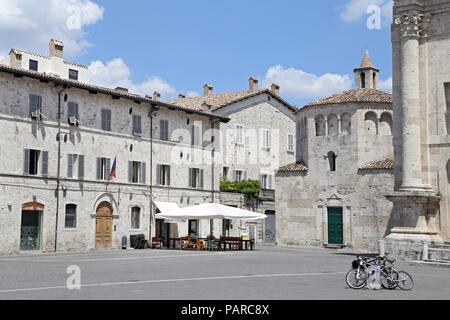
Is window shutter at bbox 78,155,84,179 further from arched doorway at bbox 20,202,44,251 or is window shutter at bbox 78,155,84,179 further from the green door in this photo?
the green door

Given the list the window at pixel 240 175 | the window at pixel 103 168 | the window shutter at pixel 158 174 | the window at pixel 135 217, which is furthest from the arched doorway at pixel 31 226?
the window at pixel 240 175

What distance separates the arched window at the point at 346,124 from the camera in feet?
135

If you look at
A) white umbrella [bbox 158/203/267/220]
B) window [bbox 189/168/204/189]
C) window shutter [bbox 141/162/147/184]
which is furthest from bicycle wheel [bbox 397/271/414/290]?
window [bbox 189/168/204/189]

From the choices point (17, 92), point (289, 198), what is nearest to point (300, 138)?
point (289, 198)

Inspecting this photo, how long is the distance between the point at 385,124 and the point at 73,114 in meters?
20.3

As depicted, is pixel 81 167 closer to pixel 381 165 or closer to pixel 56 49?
pixel 381 165

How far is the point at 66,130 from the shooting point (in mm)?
37094

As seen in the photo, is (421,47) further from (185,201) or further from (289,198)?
(185,201)

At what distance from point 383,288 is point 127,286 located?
21.5 feet

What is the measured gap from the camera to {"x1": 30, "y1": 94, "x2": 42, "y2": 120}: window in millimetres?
35375

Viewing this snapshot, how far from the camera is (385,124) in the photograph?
134 ft

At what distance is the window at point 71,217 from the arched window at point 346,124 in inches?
722

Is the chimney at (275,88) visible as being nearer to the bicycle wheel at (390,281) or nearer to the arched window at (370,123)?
the arched window at (370,123)

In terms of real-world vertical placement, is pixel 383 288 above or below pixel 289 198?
below
